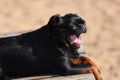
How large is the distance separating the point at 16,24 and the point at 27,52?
3220mm

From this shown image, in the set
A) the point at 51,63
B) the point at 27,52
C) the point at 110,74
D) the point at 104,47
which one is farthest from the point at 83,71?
the point at 104,47

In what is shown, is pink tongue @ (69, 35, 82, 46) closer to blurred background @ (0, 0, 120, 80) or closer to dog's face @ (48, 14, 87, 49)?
dog's face @ (48, 14, 87, 49)

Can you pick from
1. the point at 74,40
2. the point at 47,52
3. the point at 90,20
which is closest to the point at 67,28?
the point at 74,40

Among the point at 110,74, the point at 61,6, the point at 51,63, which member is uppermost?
the point at 61,6

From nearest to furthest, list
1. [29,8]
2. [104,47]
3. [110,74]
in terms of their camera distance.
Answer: [110,74]
[104,47]
[29,8]

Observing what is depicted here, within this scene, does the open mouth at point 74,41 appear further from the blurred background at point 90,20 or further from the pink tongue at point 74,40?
the blurred background at point 90,20

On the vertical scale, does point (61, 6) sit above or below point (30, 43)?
above

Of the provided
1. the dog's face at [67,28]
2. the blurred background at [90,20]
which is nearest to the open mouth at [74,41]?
the dog's face at [67,28]

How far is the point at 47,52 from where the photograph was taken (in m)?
4.33

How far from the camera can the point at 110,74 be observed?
6.30m

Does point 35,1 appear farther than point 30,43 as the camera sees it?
Yes

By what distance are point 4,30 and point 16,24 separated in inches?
11.8

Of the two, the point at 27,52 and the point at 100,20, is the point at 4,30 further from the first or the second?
the point at 27,52

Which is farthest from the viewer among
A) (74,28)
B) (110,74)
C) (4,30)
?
(4,30)
